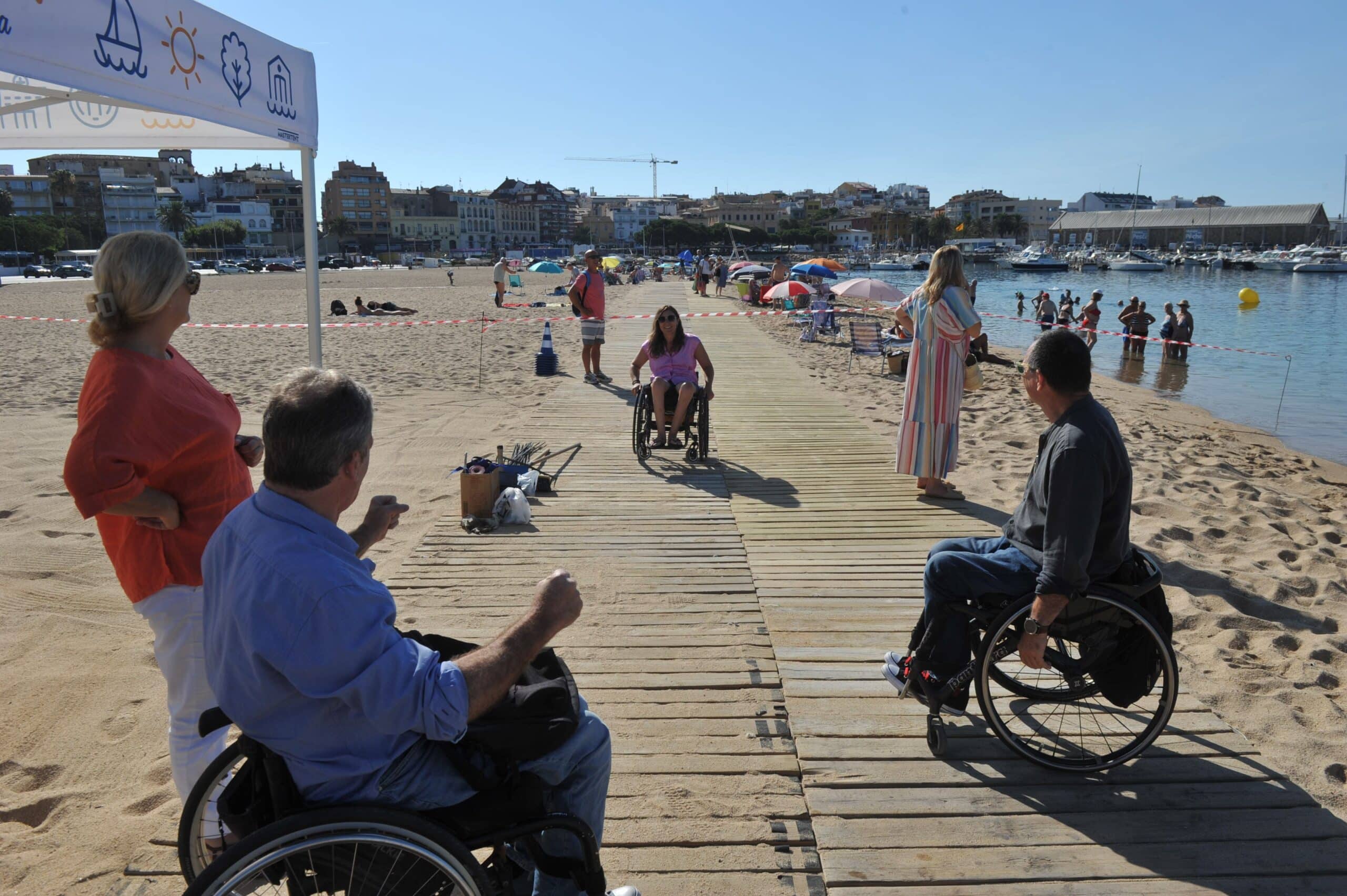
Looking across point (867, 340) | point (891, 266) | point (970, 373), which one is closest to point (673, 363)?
point (970, 373)

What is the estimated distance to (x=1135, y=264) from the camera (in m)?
82.2

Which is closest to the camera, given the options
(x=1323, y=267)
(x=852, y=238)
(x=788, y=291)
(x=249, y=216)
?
(x=788, y=291)

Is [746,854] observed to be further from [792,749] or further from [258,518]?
[258,518]

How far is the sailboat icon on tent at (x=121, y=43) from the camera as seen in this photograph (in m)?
3.13

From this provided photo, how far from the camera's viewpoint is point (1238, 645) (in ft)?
12.2

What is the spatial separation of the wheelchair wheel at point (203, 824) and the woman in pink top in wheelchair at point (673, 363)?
514cm

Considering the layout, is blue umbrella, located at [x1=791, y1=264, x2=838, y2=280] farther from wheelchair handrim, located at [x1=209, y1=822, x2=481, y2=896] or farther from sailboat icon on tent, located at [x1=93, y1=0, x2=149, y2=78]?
wheelchair handrim, located at [x1=209, y1=822, x2=481, y2=896]

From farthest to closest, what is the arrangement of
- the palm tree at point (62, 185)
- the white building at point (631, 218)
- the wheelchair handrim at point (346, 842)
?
the white building at point (631, 218)
the palm tree at point (62, 185)
the wheelchair handrim at point (346, 842)

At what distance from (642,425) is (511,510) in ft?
6.21

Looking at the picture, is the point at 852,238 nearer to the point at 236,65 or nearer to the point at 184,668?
the point at 236,65

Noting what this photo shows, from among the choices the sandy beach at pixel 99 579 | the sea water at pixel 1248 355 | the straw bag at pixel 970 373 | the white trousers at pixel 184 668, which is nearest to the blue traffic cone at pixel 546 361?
the sandy beach at pixel 99 579

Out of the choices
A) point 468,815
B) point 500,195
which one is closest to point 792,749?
point 468,815

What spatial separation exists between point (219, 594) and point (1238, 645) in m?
4.01

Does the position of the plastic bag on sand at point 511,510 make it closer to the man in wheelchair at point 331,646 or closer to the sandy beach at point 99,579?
the sandy beach at point 99,579
